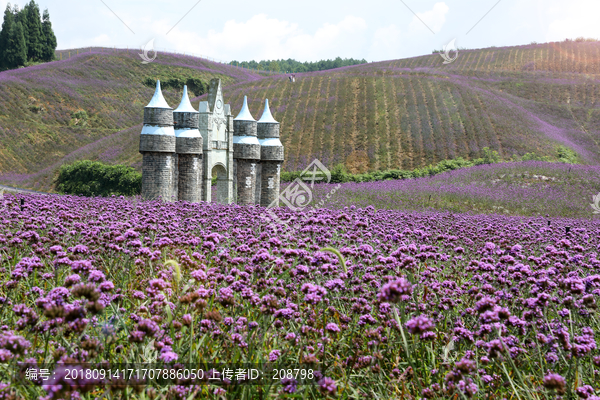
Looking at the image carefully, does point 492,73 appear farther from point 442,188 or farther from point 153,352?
point 153,352

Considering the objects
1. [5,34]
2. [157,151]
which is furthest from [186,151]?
[5,34]

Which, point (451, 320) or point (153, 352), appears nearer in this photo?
point (153, 352)

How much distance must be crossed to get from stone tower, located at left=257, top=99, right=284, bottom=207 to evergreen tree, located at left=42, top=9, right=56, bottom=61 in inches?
3370

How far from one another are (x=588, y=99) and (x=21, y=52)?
9315cm

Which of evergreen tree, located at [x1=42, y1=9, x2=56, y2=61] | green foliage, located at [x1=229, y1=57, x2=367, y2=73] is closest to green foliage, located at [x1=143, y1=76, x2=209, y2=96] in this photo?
evergreen tree, located at [x1=42, y1=9, x2=56, y2=61]

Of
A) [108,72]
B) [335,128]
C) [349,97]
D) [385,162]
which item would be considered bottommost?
[385,162]

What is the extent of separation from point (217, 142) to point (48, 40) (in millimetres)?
87844

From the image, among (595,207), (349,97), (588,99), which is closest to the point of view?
(595,207)

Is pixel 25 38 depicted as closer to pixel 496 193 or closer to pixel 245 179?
pixel 245 179

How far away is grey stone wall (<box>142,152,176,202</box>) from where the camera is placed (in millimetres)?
16266

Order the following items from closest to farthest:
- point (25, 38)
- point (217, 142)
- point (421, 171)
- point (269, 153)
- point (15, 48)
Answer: point (217, 142), point (269, 153), point (421, 171), point (15, 48), point (25, 38)

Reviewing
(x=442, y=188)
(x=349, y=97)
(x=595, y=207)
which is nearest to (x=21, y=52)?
(x=349, y=97)

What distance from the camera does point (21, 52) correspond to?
3199 inches

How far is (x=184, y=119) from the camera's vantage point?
1714cm
